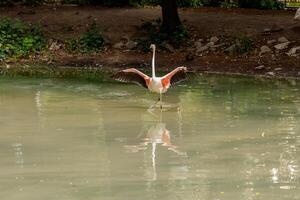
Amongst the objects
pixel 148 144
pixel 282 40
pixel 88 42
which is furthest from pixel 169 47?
pixel 148 144

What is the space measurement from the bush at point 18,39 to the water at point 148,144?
21.0 feet

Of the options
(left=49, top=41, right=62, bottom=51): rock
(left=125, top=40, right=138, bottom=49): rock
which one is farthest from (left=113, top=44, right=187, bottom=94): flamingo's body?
(left=49, top=41, right=62, bottom=51): rock

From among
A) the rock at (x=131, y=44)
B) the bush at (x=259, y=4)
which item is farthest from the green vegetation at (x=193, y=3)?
the rock at (x=131, y=44)

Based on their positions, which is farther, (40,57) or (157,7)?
(157,7)

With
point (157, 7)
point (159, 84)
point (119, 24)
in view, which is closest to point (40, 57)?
point (119, 24)

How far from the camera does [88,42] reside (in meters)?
21.7

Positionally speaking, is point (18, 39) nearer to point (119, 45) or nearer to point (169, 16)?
point (119, 45)

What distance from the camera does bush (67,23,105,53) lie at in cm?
2147

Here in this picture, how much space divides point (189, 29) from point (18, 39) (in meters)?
5.36

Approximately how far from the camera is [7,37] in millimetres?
22016

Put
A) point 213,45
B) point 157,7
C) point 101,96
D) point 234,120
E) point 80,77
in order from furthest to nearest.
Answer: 1. point 157,7
2. point 213,45
3. point 80,77
4. point 101,96
5. point 234,120

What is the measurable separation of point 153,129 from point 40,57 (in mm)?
11103

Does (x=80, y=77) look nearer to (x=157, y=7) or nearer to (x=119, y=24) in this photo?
(x=119, y=24)

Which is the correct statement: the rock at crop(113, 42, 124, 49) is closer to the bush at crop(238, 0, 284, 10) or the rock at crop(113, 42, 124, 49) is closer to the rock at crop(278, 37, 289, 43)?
the rock at crop(278, 37, 289, 43)
